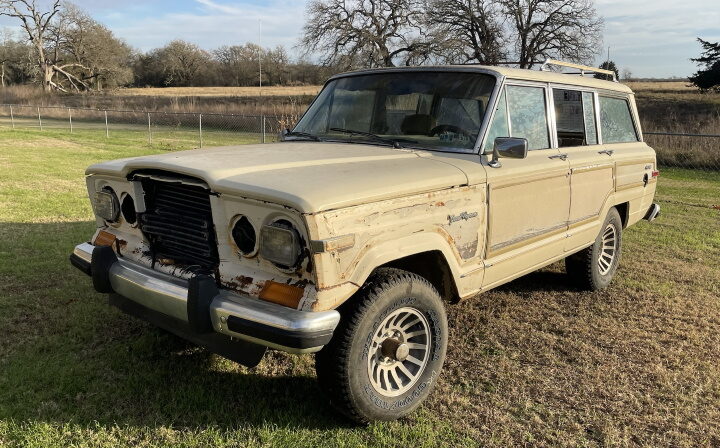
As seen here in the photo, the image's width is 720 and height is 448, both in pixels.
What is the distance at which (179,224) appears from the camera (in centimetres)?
310

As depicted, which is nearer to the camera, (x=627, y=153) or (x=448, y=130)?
(x=448, y=130)

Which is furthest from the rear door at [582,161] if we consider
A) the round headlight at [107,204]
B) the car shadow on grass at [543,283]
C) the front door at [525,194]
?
the round headlight at [107,204]

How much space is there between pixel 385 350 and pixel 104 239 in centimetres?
197

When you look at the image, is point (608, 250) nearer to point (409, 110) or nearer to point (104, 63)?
point (409, 110)

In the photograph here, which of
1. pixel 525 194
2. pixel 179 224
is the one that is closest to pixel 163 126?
pixel 179 224

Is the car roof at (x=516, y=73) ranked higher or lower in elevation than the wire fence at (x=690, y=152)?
higher

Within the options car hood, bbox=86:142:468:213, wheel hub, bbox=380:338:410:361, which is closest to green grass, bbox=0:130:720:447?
wheel hub, bbox=380:338:410:361

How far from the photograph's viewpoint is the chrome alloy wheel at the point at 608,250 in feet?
17.6

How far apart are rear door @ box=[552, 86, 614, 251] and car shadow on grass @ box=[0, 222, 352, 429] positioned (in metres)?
2.49

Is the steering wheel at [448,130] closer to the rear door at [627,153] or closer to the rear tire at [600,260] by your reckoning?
the rear door at [627,153]

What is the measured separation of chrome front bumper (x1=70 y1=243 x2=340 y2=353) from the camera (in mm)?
2471

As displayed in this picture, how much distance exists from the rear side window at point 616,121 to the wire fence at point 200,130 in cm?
673

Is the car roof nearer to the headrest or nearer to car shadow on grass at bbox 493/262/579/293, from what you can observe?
the headrest

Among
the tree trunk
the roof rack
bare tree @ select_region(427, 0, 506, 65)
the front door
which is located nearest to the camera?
the front door
